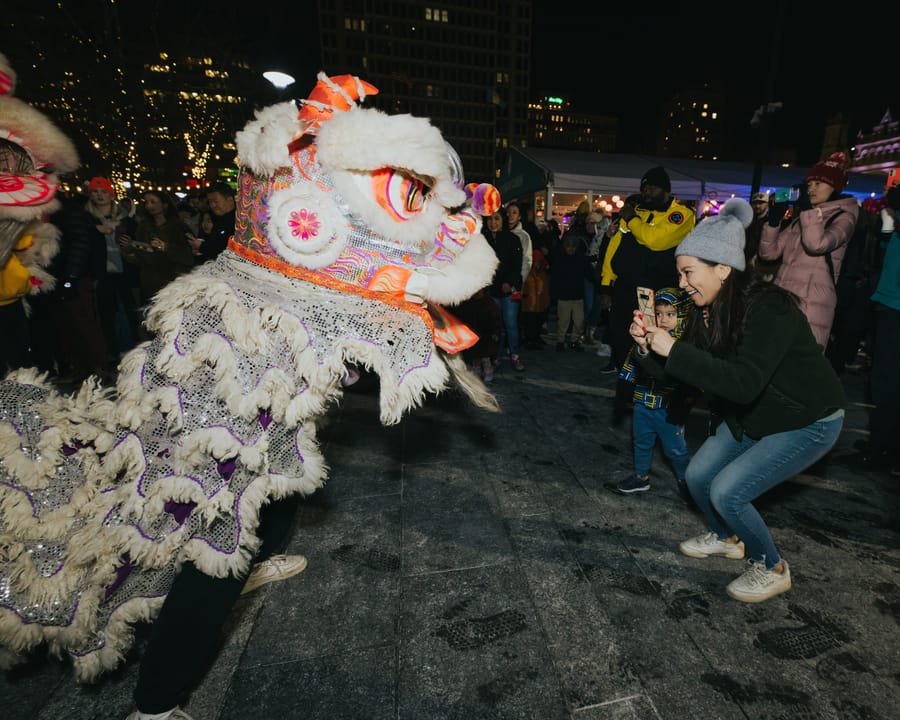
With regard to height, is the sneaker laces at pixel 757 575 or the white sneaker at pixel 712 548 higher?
the sneaker laces at pixel 757 575

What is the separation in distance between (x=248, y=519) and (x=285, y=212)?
34.7 inches

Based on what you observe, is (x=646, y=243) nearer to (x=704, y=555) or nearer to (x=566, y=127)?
(x=704, y=555)

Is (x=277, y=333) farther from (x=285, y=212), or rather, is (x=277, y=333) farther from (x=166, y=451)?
(x=166, y=451)

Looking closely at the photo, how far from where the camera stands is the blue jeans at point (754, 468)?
2.03 metres

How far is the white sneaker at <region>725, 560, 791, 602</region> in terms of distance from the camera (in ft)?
6.99

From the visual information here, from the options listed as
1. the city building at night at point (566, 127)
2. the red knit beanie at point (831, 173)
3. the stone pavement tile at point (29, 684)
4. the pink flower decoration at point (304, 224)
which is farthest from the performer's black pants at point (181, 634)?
the city building at night at point (566, 127)

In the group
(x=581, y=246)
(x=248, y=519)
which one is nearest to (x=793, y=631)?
(x=248, y=519)

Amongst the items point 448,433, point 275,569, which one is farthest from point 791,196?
point 275,569

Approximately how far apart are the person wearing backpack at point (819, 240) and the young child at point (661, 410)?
1.58 meters

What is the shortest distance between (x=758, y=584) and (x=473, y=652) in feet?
4.61

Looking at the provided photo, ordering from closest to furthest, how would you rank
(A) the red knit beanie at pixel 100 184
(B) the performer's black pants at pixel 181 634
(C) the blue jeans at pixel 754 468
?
(B) the performer's black pants at pixel 181 634 → (C) the blue jeans at pixel 754 468 → (A) the red knit beanie at pixel 100 184

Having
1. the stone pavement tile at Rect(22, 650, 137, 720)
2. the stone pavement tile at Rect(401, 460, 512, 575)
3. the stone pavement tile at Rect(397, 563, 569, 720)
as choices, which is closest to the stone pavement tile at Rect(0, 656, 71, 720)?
the stone pavement tile at Rect(22, 650, 137, 720)

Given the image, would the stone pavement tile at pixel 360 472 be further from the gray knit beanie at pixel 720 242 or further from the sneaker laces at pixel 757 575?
the gray knit beanie at pixel 720 242

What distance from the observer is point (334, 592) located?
2199 mm
